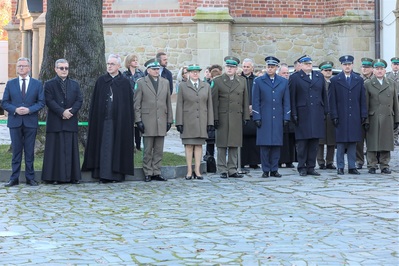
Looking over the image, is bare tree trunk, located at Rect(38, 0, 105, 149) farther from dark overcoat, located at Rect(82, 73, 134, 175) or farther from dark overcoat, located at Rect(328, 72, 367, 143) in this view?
dark overcoat, located at Rect(328, 72, 367, 143)

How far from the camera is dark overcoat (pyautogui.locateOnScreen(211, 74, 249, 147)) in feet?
48.1

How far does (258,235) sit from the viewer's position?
29.5 feet

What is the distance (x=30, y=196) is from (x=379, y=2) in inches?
625

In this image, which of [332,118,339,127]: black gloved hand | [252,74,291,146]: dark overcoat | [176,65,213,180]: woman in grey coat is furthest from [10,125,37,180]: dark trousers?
[332,118,339,127]: black gloved hand

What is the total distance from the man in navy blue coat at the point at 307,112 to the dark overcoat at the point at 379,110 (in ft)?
2.63

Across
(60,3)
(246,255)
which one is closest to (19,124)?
(60,3)

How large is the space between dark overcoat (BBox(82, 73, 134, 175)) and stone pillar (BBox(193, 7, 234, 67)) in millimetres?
11074

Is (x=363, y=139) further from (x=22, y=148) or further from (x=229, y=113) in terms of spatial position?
(x=22, y=148)

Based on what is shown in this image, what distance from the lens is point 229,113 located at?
14.8 m

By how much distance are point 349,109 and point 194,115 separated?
2489mm

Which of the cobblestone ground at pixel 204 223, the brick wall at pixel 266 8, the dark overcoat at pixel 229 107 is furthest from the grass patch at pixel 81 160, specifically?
the brick wall at pixel 266 8

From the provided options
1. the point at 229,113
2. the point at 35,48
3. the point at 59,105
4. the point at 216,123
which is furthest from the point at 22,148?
the point at 35,48

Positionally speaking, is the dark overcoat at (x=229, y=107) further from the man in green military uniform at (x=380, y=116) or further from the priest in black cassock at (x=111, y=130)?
the man in green military uniform at (x=380, y=116)

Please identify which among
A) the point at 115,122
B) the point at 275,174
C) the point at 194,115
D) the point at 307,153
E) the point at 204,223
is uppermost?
the point at 194,115
